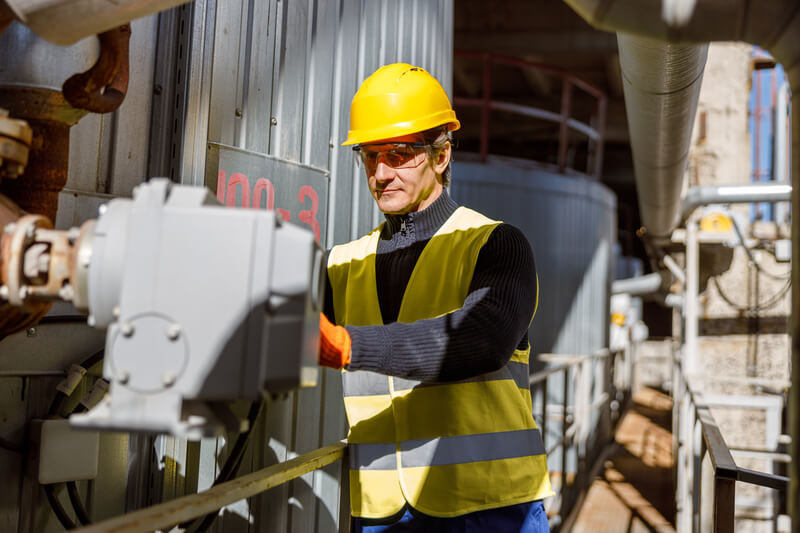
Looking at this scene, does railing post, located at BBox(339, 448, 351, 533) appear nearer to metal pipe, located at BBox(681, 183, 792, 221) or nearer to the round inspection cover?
the round inspection cover

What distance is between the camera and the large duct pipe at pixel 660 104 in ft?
9.68

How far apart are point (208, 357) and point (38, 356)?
114 centimetres

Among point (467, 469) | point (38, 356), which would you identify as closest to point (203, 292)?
point (467, 469)

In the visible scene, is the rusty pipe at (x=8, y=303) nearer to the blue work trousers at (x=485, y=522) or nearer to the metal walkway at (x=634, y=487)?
the blue work trousers at (x=485, y=522)

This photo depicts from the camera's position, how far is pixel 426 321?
4.77ft

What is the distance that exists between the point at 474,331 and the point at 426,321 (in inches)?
4.2

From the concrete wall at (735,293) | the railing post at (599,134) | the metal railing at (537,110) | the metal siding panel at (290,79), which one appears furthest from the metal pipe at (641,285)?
the metal siding panel at (290,79)

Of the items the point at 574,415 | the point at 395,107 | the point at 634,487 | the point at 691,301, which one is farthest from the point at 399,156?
the point at 691,301

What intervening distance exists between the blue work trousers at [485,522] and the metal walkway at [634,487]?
13.2 feet

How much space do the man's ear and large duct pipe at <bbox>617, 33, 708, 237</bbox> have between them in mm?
787

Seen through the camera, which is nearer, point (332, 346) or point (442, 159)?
point (332, 346)

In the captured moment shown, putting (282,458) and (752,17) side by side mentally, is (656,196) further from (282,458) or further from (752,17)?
(752,17)

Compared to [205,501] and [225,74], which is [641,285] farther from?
[205,501]

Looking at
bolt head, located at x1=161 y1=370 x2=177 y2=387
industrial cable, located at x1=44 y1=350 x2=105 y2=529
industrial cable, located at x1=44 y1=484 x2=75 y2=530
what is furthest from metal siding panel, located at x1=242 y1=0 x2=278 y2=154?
bolt head, located at x1=161 y1=370 x2=177 y2=387
